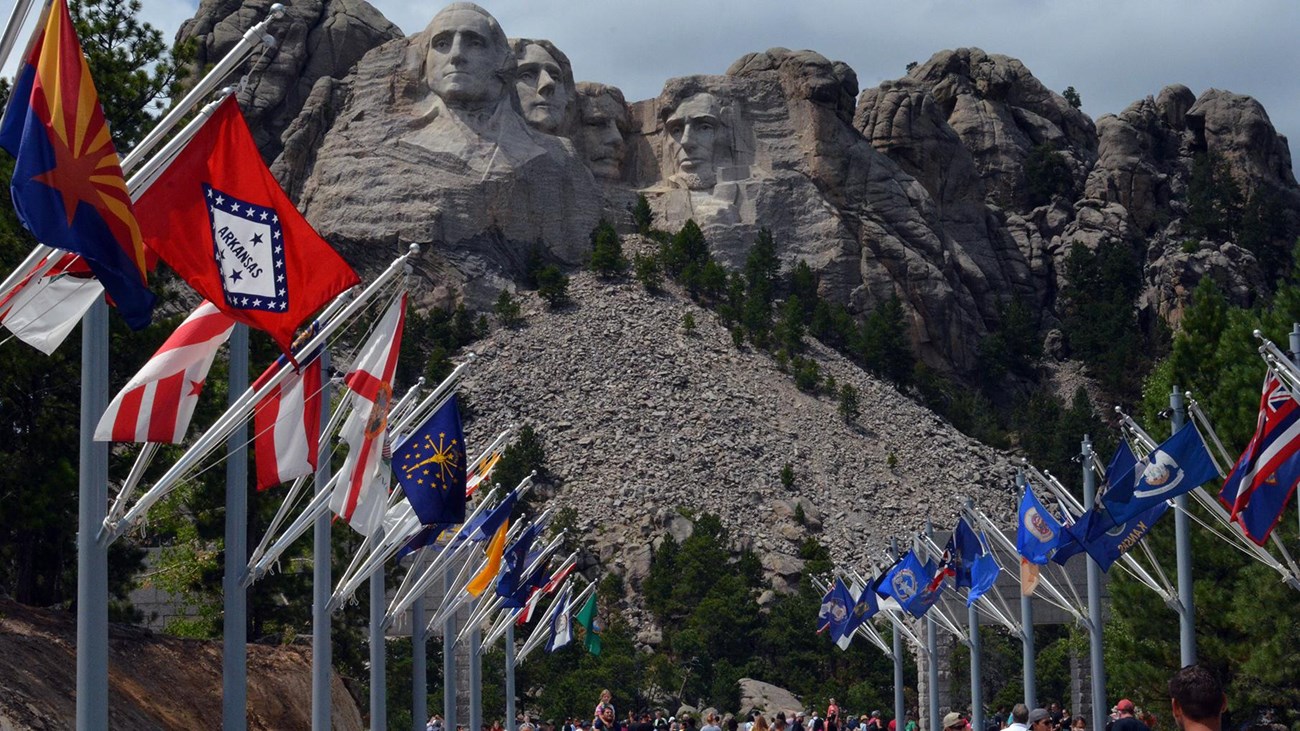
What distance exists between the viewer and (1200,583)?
3469 centimetres

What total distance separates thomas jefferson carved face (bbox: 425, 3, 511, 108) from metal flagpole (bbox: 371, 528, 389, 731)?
325 ft

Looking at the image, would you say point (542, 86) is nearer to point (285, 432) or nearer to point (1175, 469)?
point (1175, 469)

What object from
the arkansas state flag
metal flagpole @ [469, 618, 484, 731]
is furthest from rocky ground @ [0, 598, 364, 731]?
the arkansas state flag

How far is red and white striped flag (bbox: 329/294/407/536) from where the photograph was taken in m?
17.8

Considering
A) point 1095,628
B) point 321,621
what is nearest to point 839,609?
point 1095,628

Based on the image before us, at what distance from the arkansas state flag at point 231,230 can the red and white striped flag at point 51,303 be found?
0.69 m

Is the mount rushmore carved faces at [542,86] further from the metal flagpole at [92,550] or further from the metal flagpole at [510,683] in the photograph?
the metal flagpole at [92,550]

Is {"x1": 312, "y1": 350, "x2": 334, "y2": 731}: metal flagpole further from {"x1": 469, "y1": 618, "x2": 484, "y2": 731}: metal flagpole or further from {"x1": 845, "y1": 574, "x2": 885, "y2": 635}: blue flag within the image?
{"x1": 845, "y1": 574, "x2": 885, "y2": 635}: blue flag

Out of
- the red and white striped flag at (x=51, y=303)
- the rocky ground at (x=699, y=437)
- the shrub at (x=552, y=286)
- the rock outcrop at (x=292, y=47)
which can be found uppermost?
the rock outcrop at (x=292, y=47)

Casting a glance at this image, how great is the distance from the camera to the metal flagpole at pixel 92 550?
46.8ft

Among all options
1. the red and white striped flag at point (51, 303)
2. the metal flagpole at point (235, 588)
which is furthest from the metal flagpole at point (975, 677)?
the red and white striped flag at point (51, 303)

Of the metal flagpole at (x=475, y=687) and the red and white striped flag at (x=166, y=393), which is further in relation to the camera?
the metal flagpole at (x=475, y=687)

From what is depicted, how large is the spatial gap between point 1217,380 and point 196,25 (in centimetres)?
10895

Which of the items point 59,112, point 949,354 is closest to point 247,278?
point 59,112
